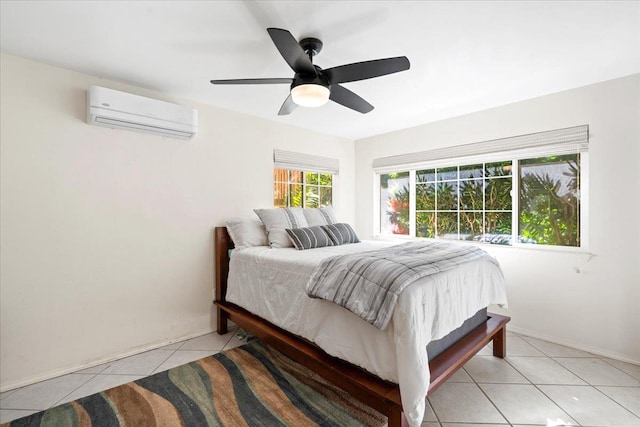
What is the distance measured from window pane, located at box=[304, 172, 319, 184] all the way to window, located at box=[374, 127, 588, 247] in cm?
93

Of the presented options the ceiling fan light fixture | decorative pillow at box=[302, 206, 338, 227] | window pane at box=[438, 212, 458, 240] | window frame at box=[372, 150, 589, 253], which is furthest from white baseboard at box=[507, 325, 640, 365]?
the ceiling fan light fixture

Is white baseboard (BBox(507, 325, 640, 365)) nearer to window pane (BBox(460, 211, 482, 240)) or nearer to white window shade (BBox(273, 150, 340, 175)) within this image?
window pane (BBox(460, 211, 482, 240))

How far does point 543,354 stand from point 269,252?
8.13 feet

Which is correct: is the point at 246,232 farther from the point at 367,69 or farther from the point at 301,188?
the point at 367,69

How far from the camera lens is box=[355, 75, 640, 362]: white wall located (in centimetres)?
237

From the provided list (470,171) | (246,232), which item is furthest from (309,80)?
(470,171)

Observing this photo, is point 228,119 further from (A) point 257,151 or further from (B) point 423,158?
(B) point 423,158

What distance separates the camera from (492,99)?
9.48 ft

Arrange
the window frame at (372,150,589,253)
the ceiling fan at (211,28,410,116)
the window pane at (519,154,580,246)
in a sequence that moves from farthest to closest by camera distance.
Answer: the window pane at (519,154,580,246) < the window frame at (372,150,589,253) < the ceiling fan at (211,28,410,116)

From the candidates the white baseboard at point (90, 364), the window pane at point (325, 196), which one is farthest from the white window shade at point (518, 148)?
the white baseboard at point (90, 364)

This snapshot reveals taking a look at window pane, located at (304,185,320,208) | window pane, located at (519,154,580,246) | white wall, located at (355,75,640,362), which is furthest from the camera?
window pane, located at (304,185,320,208)

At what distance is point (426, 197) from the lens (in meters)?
3.84

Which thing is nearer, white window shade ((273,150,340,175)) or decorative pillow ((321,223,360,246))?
decorative pillow ((321,223,360,246))

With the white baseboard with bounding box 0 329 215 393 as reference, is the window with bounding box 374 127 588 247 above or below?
above
